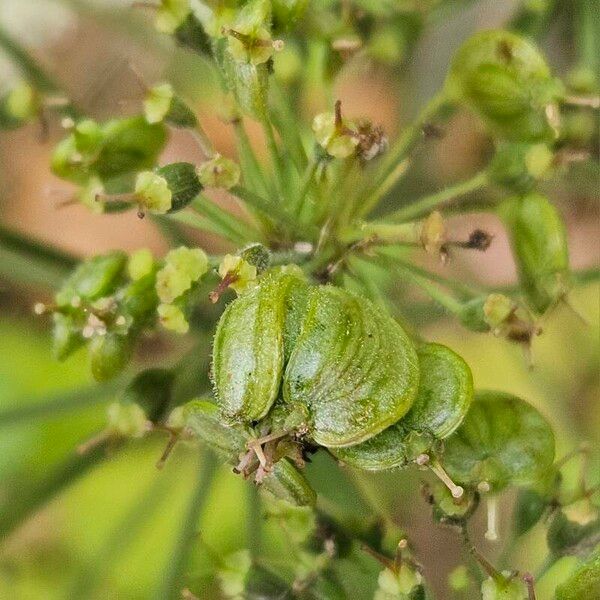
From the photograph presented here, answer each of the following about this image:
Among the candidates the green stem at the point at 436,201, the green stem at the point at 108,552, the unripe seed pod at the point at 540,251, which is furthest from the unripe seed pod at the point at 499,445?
the green stem at the point at 108,552

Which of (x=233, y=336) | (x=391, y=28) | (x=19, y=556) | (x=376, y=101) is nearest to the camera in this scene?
(x=233, y=336)

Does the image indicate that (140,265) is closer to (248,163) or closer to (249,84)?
(248,163)

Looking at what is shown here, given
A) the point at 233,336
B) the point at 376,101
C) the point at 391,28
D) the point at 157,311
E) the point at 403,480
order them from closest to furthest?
the point at 233,336
the point at 157,311
the point at 391,28
the point at 403,480
the point at 376,101

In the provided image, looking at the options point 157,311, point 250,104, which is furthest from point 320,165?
point 157,311

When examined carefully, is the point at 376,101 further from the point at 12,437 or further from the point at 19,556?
the point at 19,556

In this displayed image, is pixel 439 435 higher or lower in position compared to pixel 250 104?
lower

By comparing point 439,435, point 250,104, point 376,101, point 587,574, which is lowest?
point 376,101
